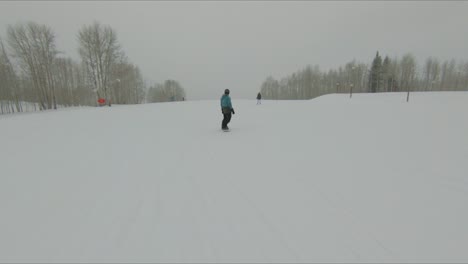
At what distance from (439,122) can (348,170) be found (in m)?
6.70

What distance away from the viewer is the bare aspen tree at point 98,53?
29.3 metres

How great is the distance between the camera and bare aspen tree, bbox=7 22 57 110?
27234mm

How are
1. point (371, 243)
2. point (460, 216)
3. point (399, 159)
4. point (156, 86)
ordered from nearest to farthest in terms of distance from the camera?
1. point (371, 243)
2. point (460, 216)
3. point (399, 159)
4. point (156, 86)

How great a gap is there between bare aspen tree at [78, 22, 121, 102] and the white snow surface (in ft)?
99.1

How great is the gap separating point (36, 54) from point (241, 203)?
42.2 m

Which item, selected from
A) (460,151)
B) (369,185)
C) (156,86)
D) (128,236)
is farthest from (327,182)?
(156,86)

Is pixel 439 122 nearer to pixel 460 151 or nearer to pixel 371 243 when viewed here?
pixel 460 151

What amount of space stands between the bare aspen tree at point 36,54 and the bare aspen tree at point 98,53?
459 cm

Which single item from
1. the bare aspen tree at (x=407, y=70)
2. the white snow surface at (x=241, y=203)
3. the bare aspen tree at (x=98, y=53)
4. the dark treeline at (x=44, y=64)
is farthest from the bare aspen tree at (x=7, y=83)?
the bare aspen tree at (x=407, y=70)

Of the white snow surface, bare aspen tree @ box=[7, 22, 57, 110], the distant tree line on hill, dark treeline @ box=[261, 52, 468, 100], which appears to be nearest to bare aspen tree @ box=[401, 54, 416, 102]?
dark treeline @ box=[261, 52, 468, 100]

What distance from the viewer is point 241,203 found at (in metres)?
2.90

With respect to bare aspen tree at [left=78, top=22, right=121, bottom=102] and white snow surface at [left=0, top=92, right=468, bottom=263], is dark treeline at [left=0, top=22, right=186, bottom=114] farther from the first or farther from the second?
white snow surface at [left=0, top=92, right=468, bottom=263]

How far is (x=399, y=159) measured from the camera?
448cm

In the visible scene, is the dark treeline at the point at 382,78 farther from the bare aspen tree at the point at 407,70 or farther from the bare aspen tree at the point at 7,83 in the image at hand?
the bare aspen tree at the point at 7,83
